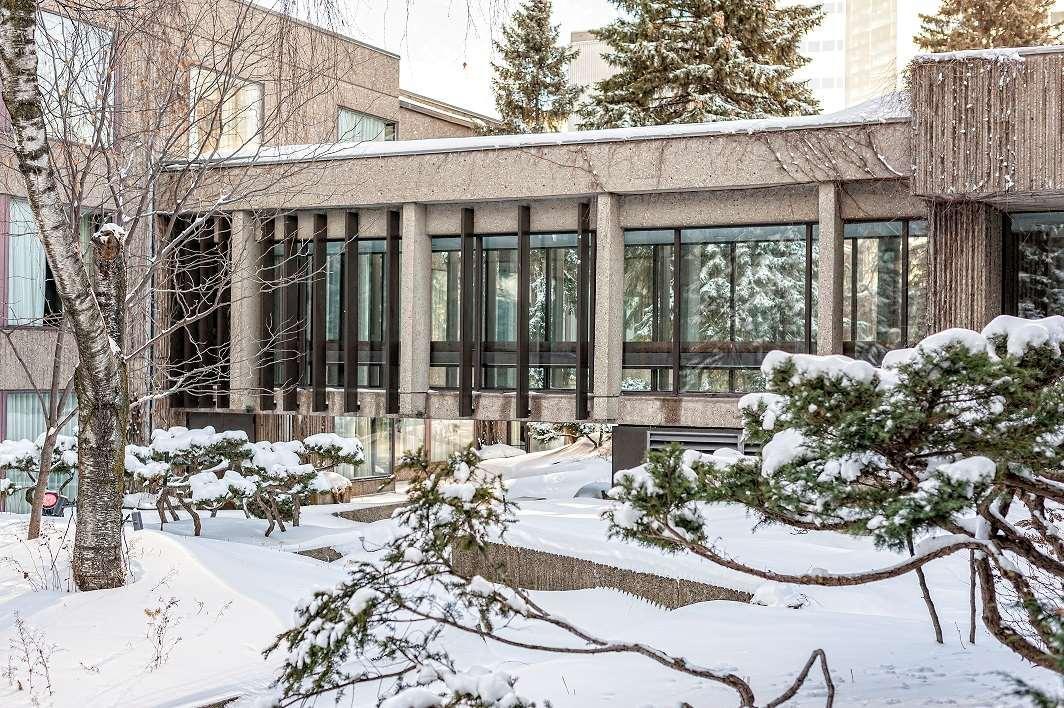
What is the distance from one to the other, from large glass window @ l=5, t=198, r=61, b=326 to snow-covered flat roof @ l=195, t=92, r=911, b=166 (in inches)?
139

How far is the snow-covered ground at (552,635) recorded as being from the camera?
5.95 metres

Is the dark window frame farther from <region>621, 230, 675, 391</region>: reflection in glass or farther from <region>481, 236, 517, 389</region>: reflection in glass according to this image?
<region>621, 230, 675, 391</region>: reflection in glass

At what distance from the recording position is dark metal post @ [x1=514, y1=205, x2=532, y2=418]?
1692 cm

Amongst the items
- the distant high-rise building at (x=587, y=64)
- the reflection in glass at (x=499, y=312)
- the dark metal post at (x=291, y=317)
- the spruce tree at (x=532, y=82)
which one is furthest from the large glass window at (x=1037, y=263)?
the distant high-rise building at (x=587, y=64)

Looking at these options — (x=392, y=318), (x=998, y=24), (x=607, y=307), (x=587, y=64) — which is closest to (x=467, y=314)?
(x=392, y=318)

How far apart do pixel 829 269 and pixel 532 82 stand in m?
19.6

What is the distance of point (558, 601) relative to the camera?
11203 mm

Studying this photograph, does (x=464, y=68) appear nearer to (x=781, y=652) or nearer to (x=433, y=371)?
(x=781, y=652)

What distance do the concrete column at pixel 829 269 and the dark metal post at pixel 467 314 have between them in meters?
5.66

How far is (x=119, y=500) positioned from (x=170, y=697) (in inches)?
87.8

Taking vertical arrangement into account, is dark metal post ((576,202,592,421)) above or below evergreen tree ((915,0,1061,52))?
below

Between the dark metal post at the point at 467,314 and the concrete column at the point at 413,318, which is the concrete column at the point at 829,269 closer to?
the dark metal post at the point at 467,314

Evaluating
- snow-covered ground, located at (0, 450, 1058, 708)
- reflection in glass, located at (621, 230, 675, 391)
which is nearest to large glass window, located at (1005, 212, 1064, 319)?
reflection in glass, located at (621, 230, 675, 391)

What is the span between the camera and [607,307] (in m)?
16.3
